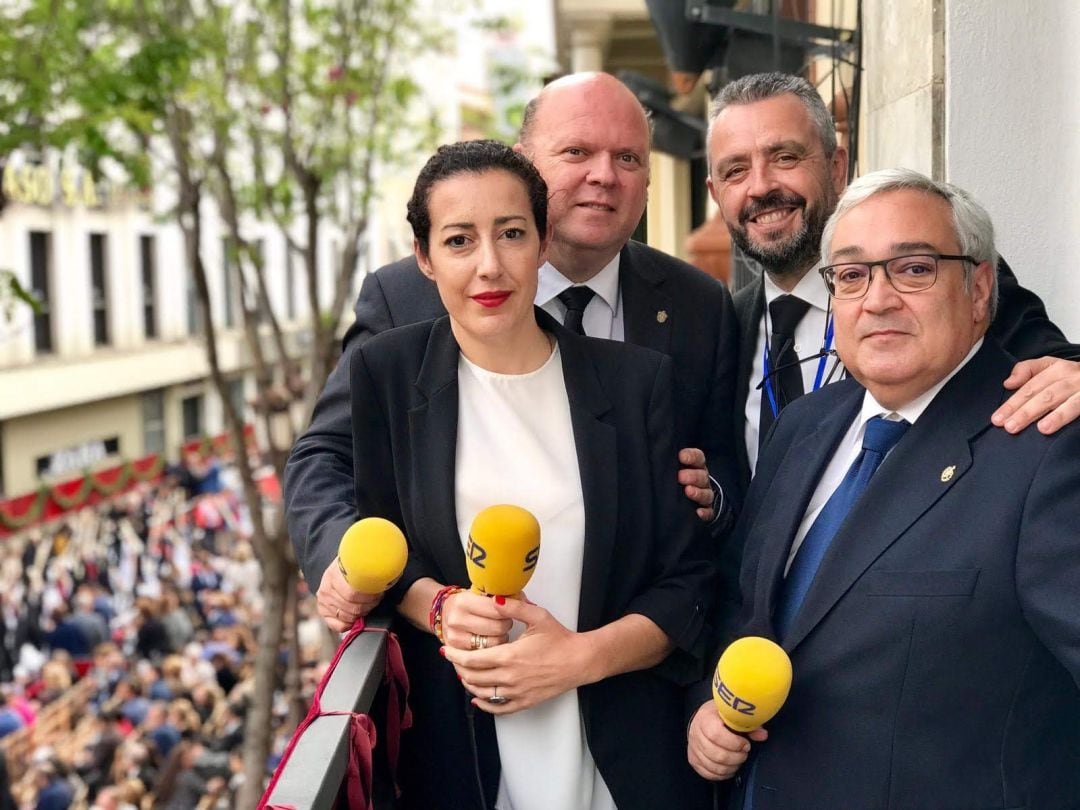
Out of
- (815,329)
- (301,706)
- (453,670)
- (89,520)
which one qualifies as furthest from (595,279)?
(89,520)

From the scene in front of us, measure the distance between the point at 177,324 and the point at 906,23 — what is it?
28464mm

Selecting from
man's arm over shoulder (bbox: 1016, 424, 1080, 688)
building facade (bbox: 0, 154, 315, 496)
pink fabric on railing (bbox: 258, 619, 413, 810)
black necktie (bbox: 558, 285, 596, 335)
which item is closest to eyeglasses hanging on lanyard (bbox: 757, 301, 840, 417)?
black necktie (bbox: 558, 285, 596, 335)

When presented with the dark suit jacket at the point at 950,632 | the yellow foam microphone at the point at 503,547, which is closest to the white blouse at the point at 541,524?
the yellow foam microphone at the point at 503,547

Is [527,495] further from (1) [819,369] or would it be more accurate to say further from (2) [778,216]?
(2) [778,216]

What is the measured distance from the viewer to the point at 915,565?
2.44m

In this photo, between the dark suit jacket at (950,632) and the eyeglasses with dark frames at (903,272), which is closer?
the dark suit jacket at (950,632)

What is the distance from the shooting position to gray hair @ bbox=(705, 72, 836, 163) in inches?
147

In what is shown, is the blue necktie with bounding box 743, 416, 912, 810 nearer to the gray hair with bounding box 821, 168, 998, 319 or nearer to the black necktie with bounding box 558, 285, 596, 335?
the gray hair with bounding box 821, 168, 998, 319

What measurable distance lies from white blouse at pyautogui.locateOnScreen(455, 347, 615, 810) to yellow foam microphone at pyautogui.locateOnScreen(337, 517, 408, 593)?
19 cm

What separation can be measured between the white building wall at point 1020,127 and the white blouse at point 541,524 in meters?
1.85

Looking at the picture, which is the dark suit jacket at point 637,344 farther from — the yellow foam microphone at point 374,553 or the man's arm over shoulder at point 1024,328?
the man's arm over shoulder at point 1024,328

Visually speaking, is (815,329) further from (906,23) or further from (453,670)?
(453,670)

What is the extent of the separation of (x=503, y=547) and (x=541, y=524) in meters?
0.43

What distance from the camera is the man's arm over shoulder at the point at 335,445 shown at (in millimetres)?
2990
